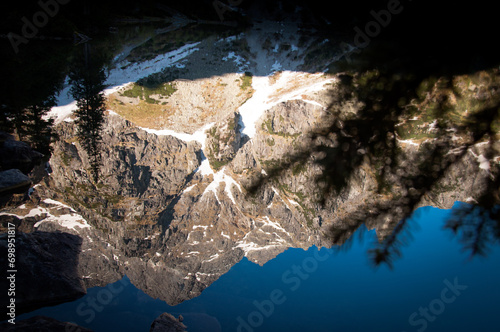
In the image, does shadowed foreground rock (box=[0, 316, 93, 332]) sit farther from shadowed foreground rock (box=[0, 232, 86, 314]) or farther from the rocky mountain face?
the rocky mountain face

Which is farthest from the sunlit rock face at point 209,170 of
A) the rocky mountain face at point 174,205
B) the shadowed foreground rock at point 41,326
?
the shadowed foreground rock at point 41,326

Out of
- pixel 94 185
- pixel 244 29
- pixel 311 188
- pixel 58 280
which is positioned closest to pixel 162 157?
pixel 94 185

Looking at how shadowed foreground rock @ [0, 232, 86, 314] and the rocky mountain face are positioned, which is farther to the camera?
the rocky mountain face

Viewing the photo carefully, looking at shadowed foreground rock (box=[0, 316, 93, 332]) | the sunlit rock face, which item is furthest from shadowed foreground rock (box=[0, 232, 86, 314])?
shadowed foreground rock (box=[0, 316, 93, 332])

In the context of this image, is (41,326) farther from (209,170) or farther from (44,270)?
(209,170)

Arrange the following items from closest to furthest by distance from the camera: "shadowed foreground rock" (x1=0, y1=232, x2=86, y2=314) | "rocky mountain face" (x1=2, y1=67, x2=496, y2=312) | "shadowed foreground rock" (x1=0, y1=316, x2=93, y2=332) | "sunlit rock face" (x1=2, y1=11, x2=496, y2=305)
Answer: "sunlit rock face" (x1=2, y1=11, x2=496, y2=305) < "shadowed foreground rock" (x1=0, y1=316, x2=93, y2=332) < "shadowed foreground rock" (x1=0, y1=232, x2=86, y2=314) < "rocky mountain face" (x1=2, y1=67, x2=496, y2=312)

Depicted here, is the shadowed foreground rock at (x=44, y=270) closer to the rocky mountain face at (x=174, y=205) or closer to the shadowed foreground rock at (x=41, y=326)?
the shadowed foreground rock at (x=41, y=326)

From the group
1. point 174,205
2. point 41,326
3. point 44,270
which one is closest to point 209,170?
point 174,205
